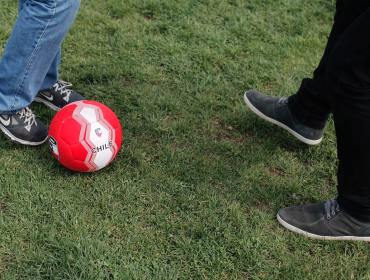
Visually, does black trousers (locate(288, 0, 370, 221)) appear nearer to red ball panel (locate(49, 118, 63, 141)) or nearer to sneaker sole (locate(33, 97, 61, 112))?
red ball panel (locate(49, 118, 63, 141))

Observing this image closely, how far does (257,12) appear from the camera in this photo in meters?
4.52

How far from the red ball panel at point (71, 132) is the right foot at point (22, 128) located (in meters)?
0.41

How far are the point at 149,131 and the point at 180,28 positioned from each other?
1700 millimetres

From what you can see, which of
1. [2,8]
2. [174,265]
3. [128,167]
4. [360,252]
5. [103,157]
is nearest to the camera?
[174,265]

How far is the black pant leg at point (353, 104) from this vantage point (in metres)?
1.73

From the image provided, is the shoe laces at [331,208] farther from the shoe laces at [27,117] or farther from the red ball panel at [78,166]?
the shoe laces at [27,117]

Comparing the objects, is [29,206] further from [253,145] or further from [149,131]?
[253,145]

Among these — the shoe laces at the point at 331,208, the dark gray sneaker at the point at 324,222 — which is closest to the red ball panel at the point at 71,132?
the dark gray sneaker at the point at 324,222

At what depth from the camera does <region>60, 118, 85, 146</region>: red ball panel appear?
2301mm

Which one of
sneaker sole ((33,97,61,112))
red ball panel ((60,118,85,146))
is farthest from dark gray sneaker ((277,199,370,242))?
sneaker sole ((33,97,61,112))

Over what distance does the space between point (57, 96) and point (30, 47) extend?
742mm

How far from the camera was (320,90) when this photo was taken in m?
2.60

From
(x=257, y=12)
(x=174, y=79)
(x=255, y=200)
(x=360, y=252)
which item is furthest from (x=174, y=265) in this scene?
(x=257, y=12)

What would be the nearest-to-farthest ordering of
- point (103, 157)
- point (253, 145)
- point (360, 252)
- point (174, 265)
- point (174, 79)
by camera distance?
point (174, 265) < point (360, 252) < point (103, 157) < point (253, 145) < point (174, 79)
